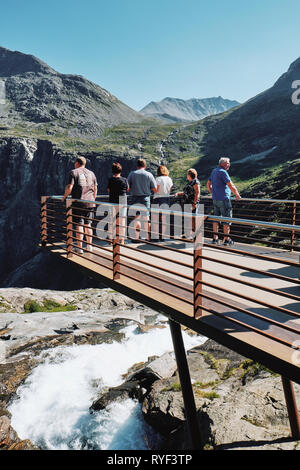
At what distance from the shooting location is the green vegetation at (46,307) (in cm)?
2304

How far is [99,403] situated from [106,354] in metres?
3.55

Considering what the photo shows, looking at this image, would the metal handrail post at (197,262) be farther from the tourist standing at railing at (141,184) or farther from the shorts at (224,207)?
the shorts at (224,207)

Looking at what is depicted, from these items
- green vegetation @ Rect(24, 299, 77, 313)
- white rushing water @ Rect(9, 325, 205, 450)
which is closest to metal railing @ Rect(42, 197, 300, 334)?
white rushing water @ Rect(9, 325, 205, 450)

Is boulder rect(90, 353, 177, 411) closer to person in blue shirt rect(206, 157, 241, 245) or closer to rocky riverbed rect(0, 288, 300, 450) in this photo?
rocky riverbed rect(0, 288, 300, 450)

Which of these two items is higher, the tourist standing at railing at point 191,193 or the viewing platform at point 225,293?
the tourist standing at railing at point 191,193

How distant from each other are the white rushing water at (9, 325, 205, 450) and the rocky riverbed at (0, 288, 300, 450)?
364mm

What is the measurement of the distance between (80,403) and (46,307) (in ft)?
38.4

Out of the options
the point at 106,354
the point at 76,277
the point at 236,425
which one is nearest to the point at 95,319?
the point at 106,354

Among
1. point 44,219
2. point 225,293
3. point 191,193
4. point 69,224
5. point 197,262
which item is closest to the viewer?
point 197,262

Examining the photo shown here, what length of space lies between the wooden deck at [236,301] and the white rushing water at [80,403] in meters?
6.45

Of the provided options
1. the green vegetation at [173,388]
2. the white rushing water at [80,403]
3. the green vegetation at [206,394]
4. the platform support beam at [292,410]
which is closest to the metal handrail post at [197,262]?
the platform support beam at [292,410]

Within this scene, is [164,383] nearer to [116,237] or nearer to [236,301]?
[116,237]

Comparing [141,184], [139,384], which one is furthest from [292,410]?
[139,384]

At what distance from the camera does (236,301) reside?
5.44 meters
